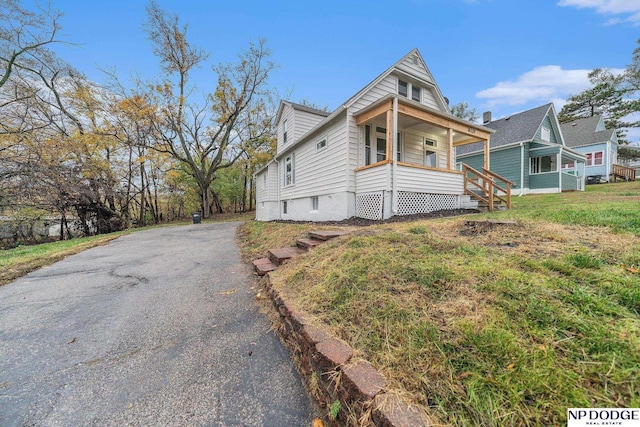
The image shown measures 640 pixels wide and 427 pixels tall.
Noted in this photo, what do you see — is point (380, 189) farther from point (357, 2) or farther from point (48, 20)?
point (48, 20)

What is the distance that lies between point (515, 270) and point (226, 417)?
8.06 ft

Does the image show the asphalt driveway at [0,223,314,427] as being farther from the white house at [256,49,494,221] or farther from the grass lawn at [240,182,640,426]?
the white house at [256,49,494,221]

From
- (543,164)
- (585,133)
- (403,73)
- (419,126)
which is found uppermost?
(585,133)

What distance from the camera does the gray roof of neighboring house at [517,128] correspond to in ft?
48.0

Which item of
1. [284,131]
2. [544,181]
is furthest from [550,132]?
[284,131]

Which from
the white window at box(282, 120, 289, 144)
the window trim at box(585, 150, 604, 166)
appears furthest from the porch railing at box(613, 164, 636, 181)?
the white window at box(282, 120, 289, 144)

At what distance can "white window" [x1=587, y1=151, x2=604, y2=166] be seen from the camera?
19.4 meters

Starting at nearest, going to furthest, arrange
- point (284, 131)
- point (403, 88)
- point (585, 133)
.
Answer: point (403, 88) → point (284, 131) → point (585, 133)

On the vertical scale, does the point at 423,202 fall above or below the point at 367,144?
below

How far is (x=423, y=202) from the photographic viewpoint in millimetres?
7641

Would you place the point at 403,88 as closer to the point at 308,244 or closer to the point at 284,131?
the point at 284,131

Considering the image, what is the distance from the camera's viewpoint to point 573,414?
994 mm

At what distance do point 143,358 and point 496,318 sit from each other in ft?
9.08

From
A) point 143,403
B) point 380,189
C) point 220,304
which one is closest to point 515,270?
point 143,403
